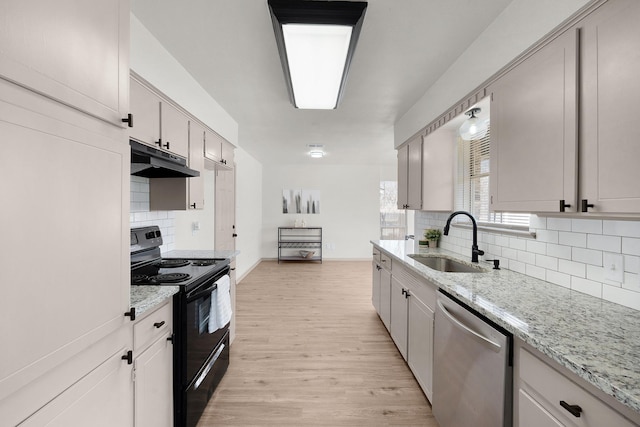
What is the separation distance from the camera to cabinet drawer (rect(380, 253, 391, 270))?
9.31 ft

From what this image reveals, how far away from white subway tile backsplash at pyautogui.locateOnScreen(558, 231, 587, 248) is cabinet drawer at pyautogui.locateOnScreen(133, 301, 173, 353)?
2.18 m

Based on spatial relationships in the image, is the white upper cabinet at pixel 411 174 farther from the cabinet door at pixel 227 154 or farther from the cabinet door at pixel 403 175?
the cabinet door at pixel 227 154

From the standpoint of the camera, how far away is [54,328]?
2.58 feet

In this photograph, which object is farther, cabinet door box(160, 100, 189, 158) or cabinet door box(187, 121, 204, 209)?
cabinet door box(187, 121, 204, 209)

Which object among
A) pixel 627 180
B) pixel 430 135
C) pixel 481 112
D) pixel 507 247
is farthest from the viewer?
pixel 430 135

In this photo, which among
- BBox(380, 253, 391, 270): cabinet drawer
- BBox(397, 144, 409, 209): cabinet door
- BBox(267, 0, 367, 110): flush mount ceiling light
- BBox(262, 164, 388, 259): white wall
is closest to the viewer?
BBox(267, 0, 367, 110): flush mount ceiling light

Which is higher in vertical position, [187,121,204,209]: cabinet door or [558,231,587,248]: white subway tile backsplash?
[187,121,204,209]: cabinet door

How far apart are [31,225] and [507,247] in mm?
2472

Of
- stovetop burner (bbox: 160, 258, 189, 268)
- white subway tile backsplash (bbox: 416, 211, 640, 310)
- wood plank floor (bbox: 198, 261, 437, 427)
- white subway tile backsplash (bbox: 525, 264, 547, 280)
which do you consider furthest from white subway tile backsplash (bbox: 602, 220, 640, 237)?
stovetop burner (bbox: 160, 258, 189, 268)

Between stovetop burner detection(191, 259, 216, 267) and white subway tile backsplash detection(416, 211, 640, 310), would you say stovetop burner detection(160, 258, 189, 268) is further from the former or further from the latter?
white subway tile backsplash detection(416, 211, 640, 310)

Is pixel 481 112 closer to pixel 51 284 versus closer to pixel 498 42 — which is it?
pixel 498 42

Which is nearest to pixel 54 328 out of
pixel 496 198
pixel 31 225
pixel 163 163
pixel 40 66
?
pixel 31 225

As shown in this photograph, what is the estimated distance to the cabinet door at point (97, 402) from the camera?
818 mm

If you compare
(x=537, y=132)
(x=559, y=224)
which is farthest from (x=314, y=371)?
(x=537, y=132)
